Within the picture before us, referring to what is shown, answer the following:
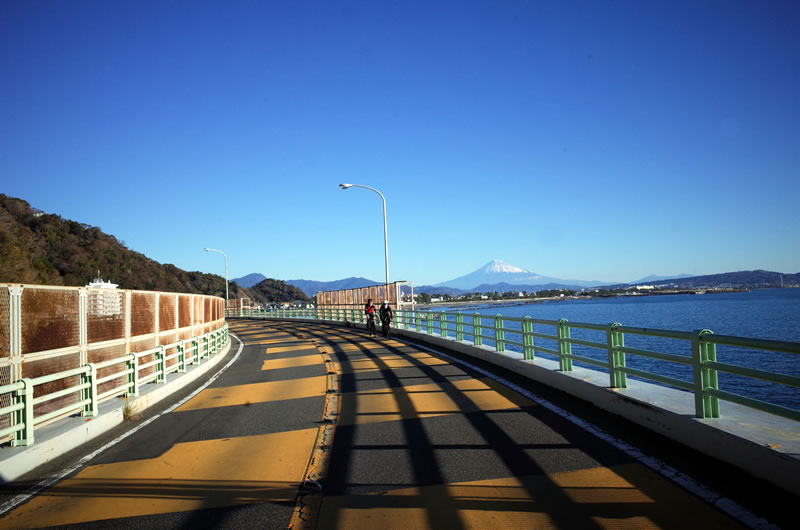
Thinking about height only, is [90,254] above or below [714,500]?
above

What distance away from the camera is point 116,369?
11.2 metres

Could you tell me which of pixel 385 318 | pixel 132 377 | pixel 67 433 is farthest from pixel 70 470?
pixel 385 318

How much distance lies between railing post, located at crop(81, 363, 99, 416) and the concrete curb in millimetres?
136

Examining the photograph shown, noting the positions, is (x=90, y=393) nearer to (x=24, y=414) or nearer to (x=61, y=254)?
(x=24, y=414)

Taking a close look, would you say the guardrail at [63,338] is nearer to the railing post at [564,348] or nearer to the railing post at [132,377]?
the railing post at [132,377]

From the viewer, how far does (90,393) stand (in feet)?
28.8

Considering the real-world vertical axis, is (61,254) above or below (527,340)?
above

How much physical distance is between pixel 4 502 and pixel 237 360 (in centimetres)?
1407

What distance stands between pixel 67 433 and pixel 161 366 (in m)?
5.16

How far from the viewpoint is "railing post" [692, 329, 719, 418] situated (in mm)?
6219

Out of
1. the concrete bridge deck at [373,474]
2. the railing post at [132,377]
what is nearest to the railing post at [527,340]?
the concrete bridge deck at [373,474]

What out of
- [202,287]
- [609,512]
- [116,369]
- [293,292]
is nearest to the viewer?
[609,512]

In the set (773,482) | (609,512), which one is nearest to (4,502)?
(609,512)

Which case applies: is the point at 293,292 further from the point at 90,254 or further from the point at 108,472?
the point at 108,472
